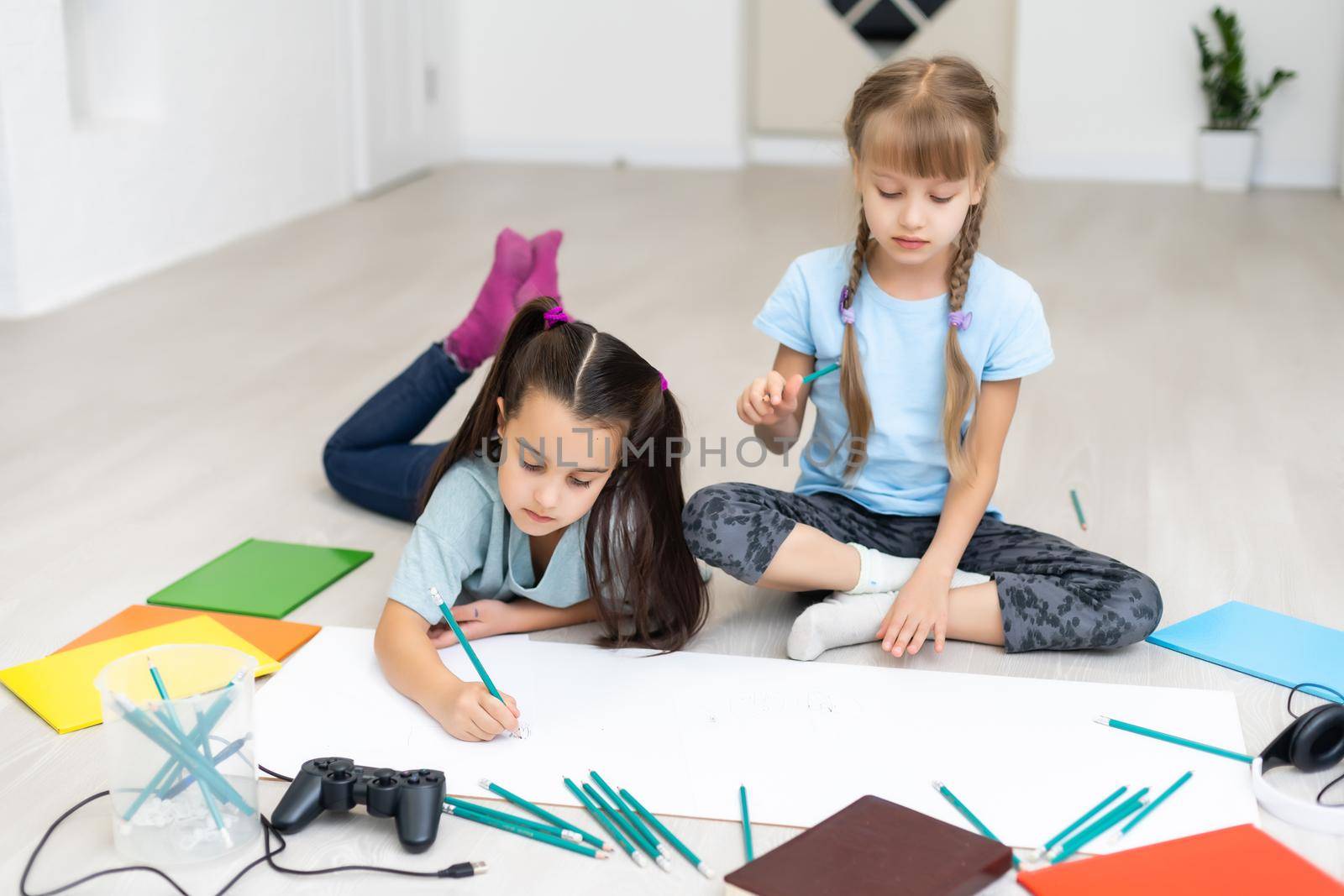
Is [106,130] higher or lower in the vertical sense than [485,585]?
higher

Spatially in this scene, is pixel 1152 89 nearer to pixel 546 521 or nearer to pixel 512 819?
pixel 546 521

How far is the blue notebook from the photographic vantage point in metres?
1.47

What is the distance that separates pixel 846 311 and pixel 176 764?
2.77ft

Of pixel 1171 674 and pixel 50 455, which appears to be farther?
pixel 50 455

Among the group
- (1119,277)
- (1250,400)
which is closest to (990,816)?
(1250,400)

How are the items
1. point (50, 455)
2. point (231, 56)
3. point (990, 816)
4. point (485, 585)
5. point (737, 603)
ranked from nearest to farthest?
point (990, 816), point (485, 585), point (737, 603), point (50, 455), point (231, 56)

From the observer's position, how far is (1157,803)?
122 cm

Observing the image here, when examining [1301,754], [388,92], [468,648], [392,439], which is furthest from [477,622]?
[388,92]

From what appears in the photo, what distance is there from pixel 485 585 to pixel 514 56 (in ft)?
13.1

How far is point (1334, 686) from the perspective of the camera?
56.8 inches

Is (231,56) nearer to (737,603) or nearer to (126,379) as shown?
(126,379)

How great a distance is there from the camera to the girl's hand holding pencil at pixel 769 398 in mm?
1428

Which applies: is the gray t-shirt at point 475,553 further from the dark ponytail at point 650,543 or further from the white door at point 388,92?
the white door at point 388,92

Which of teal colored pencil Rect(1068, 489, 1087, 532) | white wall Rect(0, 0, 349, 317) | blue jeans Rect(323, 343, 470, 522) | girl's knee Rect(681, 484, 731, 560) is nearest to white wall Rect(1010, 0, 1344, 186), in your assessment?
white wall Rect(0, 0, 349, 317)
